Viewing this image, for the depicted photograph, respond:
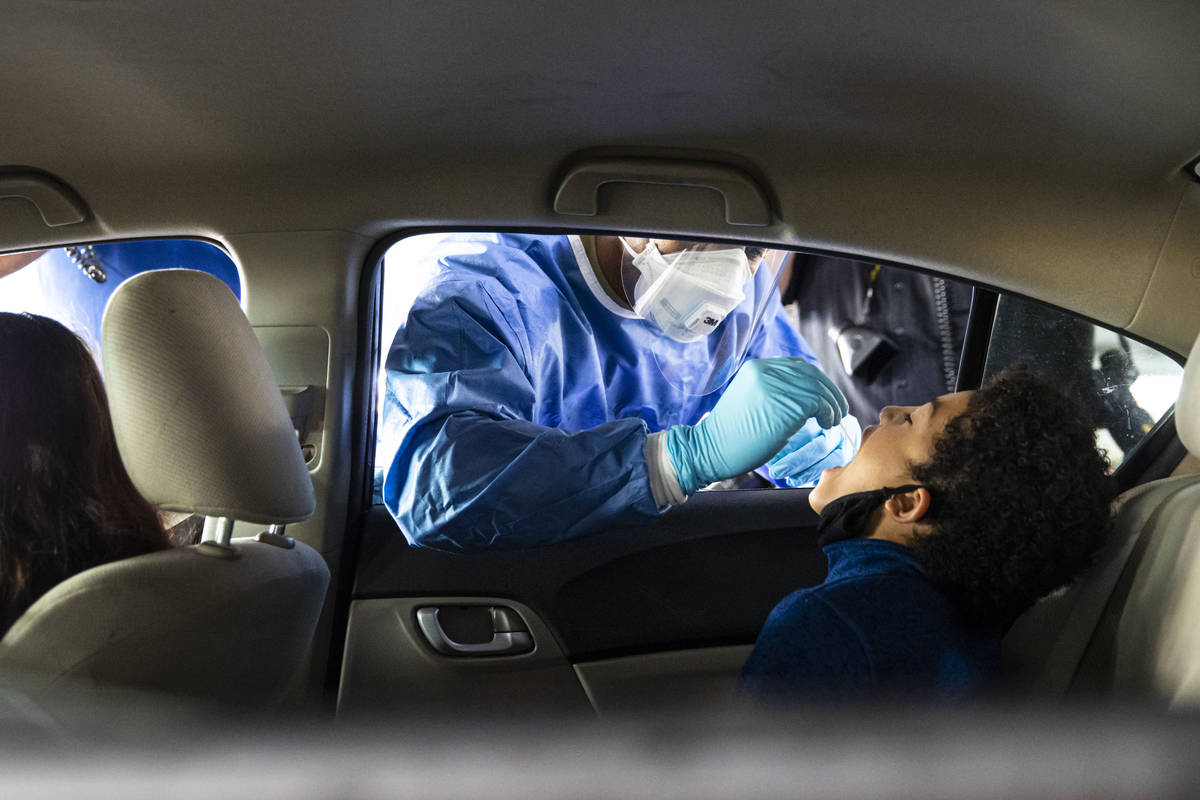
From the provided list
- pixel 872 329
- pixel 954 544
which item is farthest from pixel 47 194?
pixel 872 329

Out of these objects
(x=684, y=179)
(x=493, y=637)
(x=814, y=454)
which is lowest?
(x=493, y=637)

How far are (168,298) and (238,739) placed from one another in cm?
87

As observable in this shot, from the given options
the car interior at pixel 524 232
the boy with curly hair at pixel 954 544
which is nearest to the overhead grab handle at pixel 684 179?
the car interior at pixel 524 232

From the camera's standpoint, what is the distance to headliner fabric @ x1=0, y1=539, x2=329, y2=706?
35.7 inches

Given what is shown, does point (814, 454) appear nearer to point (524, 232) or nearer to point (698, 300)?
point (698, 300)

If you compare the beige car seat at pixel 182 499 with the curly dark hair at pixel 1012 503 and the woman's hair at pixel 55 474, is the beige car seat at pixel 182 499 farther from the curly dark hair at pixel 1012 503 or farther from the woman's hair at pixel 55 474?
the curly dark hair at pixel 1012 503

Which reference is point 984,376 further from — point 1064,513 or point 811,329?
point 811,329

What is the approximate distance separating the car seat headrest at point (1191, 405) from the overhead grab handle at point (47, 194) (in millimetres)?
1632

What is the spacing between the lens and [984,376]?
1880 millimetres

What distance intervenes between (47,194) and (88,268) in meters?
0.13

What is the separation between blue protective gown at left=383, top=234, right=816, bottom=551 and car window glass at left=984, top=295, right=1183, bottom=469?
2.37 feet

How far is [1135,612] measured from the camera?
109 cm

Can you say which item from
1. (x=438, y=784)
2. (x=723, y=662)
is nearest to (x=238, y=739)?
(x=438, y=784)

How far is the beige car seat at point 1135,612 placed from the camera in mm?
986
